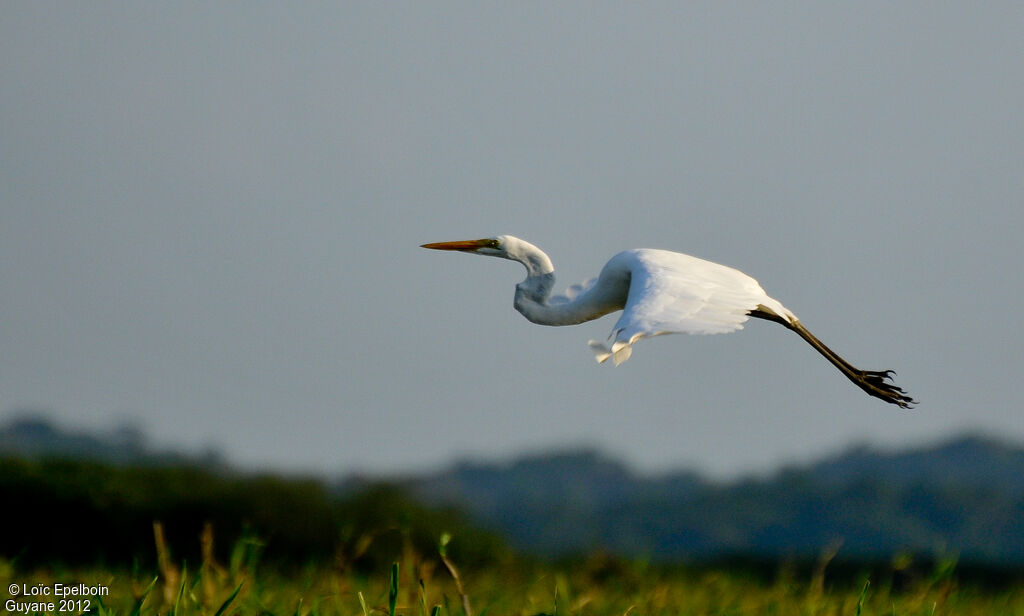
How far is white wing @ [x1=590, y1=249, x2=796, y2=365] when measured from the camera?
2.69 m

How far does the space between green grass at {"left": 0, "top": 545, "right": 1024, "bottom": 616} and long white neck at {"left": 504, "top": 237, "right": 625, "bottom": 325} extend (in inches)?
42.1

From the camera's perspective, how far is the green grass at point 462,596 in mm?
2910

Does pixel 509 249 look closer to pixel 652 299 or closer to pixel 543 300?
pixel 543 300

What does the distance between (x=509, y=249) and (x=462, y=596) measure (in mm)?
1738

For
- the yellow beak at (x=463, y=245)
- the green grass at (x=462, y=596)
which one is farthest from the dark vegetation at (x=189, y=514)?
the yellow beak at (x=463, y=245)

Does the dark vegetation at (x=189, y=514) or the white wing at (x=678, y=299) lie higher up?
the white wing at (x=678, y=299)

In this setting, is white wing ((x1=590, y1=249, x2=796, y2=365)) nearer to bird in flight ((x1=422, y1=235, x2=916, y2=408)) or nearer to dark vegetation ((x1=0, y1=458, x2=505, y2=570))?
bird in flight ((x1=422, y1=235, x2=916, y2=408))

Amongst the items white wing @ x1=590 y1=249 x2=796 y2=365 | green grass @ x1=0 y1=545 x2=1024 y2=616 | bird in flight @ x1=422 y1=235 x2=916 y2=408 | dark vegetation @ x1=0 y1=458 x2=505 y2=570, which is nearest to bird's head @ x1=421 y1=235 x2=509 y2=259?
bird in flight @ x1=422 y1=235 x2=916 y2=408

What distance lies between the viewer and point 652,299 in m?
2.97

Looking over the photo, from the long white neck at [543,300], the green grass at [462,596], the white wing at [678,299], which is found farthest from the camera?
the long white neck at [543,300]

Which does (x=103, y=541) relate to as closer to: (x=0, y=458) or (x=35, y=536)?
(x=35, y=536)

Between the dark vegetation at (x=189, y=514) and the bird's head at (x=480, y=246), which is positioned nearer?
the bird's head at (x=480, y=246)

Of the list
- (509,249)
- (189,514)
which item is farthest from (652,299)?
(189,514)

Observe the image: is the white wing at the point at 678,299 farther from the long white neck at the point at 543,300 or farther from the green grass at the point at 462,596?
the green grass at the point at 462,596
